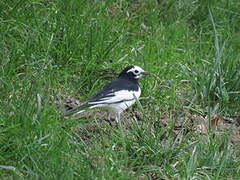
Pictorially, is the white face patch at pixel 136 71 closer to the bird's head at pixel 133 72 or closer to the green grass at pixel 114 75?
the bird's head at pixel 133 72

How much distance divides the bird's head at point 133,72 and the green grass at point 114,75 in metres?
0.20

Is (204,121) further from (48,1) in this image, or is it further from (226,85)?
(48,1)

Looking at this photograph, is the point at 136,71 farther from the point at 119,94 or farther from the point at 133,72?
the point at 119,94

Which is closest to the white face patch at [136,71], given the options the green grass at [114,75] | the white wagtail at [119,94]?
the white wagtail at [119,94]

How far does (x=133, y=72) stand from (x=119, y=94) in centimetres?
44

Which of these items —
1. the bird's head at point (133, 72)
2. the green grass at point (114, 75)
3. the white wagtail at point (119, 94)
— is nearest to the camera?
the green grass at point (114, 75)

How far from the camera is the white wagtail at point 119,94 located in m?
5.88

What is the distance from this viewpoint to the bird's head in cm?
646

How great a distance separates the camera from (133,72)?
6.46m

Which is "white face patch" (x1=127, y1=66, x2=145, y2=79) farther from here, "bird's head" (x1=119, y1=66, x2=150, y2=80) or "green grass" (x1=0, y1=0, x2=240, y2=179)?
"green grass" (x1=0, y1=0, x2=240, y2=179)

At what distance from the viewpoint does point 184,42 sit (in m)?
8.02

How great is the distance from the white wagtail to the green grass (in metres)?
0.20

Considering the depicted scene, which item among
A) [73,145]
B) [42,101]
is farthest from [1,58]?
[73,145]

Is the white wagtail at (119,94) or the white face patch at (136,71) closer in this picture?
the white wagtail at (119,94)
